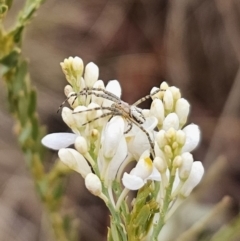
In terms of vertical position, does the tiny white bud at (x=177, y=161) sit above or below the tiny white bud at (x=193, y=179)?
below

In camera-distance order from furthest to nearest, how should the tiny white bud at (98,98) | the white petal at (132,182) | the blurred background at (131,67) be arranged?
the blurred background at (131,67), the tiny white bud at (98,98), the white petal at (132,182)

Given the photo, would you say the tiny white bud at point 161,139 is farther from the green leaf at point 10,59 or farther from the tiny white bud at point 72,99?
the green leaf at point 10,59

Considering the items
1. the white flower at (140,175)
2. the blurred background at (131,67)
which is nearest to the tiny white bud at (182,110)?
the white flower at (140,175)

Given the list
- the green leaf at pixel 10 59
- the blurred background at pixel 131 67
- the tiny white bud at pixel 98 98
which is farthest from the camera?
the blurred background at pixel 131 67

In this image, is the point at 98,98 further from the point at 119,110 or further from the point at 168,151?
the point at 168,151

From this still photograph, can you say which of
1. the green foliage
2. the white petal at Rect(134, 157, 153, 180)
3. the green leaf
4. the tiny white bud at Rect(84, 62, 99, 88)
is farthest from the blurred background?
the white petal at Rect(134, 157, 153, 180)

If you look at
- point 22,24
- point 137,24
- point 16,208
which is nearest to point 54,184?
point 22,24

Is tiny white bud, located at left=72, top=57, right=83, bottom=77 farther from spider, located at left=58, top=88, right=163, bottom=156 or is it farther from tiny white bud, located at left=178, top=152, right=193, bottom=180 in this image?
tiny white bud, located at left=178, top=152, right=193, bottom=180

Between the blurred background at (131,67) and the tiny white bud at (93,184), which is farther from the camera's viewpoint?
the blurred background at (131,67)

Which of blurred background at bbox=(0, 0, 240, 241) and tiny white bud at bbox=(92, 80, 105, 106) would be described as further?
blurred background at bbox=(0, 0, 240, 241)

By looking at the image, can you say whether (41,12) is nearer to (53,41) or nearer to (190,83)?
(53,41)
